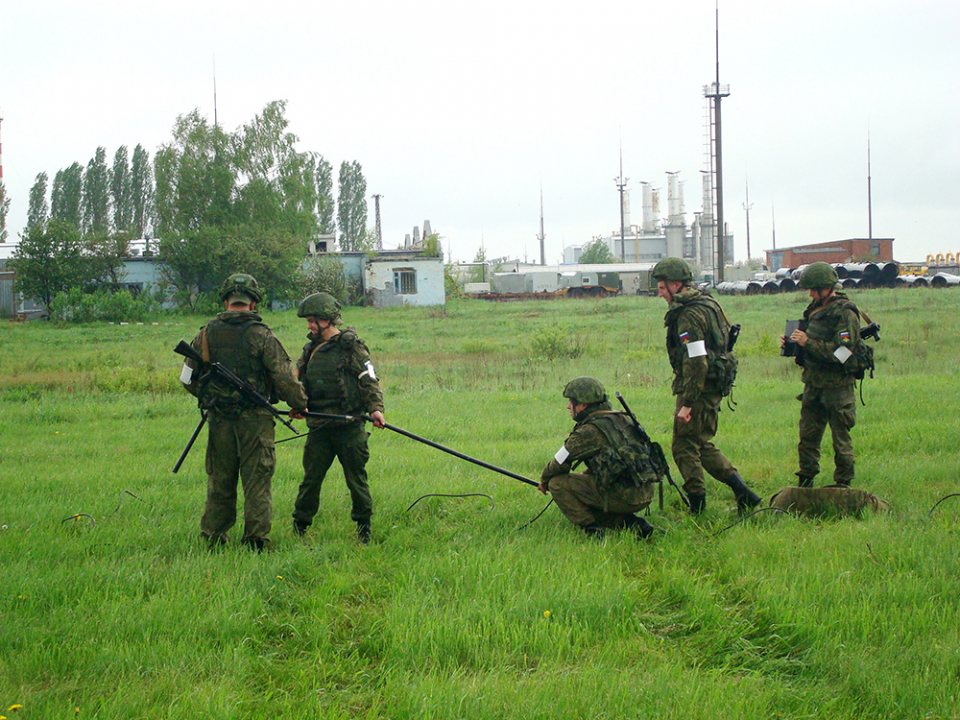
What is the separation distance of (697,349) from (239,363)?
3346mm

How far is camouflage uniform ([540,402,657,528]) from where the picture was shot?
5645mm

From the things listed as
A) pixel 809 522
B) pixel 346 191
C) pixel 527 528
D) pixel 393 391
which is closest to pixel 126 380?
pixel 393 391

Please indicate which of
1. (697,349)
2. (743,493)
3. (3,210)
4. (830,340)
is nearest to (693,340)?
(697,349)

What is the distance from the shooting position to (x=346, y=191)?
81688mm

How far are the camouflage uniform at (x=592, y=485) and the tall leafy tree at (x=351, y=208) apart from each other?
77029 mm

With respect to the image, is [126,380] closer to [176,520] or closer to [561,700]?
[176,520]

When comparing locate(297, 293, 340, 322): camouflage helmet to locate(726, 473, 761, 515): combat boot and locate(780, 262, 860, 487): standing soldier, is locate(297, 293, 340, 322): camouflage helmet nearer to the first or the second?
locate(726, 473, 761, 515): combat boot

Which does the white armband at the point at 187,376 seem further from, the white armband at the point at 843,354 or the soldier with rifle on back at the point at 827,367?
the white armband at the point at 843,354

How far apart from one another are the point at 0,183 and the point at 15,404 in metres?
48.4

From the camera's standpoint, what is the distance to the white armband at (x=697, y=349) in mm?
6258

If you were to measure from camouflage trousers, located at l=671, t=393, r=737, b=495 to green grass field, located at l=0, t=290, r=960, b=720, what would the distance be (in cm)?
31

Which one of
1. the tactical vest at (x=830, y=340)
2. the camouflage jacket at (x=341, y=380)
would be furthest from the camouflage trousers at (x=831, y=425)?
the camouflage jacket at (x=341, y=380)

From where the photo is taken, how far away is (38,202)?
6838cm

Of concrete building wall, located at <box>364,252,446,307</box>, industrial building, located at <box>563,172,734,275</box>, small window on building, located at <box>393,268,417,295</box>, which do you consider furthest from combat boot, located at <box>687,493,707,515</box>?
industrial building, located at <box>563,172,734,275</box>
